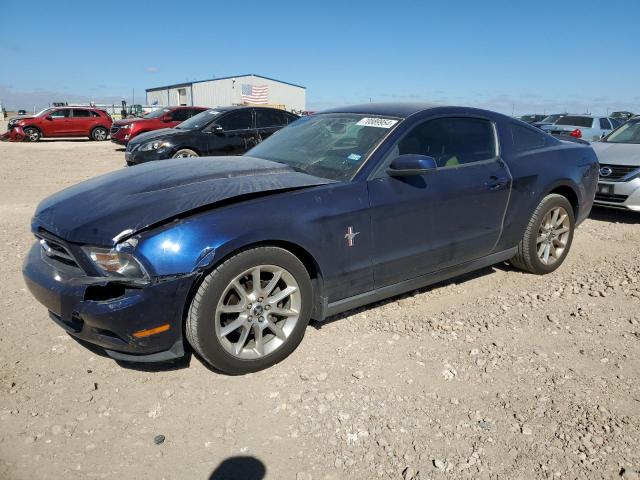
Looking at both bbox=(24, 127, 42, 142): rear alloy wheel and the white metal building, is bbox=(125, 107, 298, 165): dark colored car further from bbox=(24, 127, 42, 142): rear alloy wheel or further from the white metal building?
the white metal building

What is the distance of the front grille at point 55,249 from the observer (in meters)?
2.73

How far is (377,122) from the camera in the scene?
362 cm

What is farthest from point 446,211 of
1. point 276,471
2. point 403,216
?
point 276,471

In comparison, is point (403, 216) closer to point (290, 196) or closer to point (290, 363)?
point (290, 196)

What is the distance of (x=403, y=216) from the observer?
331cm

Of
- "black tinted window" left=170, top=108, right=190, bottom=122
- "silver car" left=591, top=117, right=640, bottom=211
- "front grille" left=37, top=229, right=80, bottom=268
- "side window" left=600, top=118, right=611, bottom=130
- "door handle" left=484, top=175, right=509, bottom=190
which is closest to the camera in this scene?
"front grille" left=37, top=229, right=80, bottom=268

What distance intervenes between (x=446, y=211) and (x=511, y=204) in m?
0.80

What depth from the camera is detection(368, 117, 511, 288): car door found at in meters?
3.28

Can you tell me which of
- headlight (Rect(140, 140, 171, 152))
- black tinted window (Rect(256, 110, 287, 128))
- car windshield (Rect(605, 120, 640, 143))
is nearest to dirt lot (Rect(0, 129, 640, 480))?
car windshield (Rect(605, 120, 640, 143))

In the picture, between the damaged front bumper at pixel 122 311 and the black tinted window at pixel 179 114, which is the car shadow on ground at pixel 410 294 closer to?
the damaged front bumper at pixel 122 311

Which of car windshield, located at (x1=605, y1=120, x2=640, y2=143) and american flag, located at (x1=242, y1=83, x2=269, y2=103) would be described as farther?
american flag, located at (x1=242, y1=83, x2=269, y2=103)

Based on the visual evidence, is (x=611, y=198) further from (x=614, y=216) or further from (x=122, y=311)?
(x=122, y=311)

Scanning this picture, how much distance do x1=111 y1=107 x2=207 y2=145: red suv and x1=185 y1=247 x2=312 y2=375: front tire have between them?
1384 centimetres

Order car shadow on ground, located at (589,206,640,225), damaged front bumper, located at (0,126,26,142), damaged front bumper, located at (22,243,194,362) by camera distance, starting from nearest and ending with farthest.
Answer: damaged front bumper, located at (22,243,194,362) < car shadow on ground, located at (589,206,640,225) < damaged front bumper, located at (0,126,26,142)
